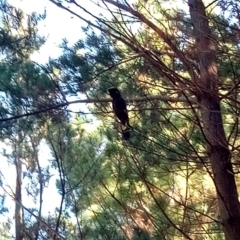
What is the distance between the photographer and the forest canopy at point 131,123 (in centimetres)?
369

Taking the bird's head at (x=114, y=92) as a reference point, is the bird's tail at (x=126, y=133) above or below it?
A: below

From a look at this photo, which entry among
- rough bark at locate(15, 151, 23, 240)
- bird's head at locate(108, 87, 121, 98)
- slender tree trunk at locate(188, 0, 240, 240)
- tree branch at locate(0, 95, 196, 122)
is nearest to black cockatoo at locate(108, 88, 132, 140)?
bird's head at locate(108, 87, 121, 98)

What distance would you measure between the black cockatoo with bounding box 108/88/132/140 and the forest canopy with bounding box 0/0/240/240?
14mm

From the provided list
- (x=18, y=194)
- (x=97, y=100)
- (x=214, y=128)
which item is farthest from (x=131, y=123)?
(x=18, y=194)

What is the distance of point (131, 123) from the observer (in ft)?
14.4

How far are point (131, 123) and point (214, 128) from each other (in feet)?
2.95

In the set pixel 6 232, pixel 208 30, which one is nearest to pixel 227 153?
pixel 208 30

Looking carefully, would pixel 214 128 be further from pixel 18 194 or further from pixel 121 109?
pixel 18 194

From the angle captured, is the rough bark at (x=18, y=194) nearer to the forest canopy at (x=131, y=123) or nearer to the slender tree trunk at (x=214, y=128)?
the forest canopy at (x=131, y=123)

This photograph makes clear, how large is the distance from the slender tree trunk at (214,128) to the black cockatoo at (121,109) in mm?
515

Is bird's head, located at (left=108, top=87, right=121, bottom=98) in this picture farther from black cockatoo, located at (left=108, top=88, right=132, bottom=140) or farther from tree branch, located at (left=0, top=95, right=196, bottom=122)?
tree branch, located at (left=0, top=95, right=196, bottom=122)

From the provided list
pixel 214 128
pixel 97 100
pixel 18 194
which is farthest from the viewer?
pixel 18 194

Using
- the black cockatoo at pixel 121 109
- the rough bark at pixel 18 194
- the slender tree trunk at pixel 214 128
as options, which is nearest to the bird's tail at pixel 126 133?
the black cockatoo at pixel 121 109

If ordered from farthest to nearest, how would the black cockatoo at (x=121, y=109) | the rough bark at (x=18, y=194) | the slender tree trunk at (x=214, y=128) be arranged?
the rough bark at (x=18, y=194) → the black cockatoo at (x=121, y=109) → the slender tree trunk at (x=214, y=128)
